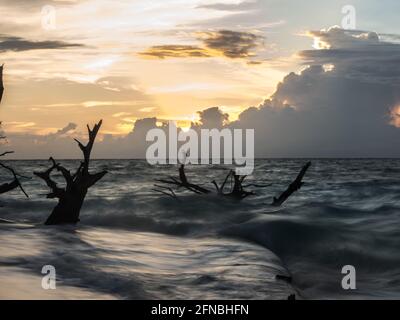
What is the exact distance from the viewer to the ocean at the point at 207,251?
386 inches

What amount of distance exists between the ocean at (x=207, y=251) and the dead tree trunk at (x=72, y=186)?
0.76 m

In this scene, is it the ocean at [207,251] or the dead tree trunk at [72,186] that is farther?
the dead tree trunk at [72,186]

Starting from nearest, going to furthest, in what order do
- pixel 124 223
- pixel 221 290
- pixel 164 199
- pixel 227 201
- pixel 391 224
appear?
pixel 221 290, pixel 391 224, pixel 124 223, pixel 227 201, pixel 164 199

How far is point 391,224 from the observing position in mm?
22875

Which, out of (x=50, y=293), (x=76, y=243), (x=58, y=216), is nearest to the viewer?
(x=50, y=293)

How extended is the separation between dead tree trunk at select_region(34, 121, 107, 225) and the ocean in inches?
29.8

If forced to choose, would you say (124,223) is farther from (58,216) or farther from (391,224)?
(391,224)

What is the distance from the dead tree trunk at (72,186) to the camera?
51.8 ft

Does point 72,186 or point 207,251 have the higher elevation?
point 72,186

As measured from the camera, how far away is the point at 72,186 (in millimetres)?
16672

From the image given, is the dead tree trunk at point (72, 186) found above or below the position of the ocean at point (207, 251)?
above

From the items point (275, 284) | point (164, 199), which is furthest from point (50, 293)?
point (164, 199)

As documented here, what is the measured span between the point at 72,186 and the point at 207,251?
4.83 m

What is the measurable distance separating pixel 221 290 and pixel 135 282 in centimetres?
166
